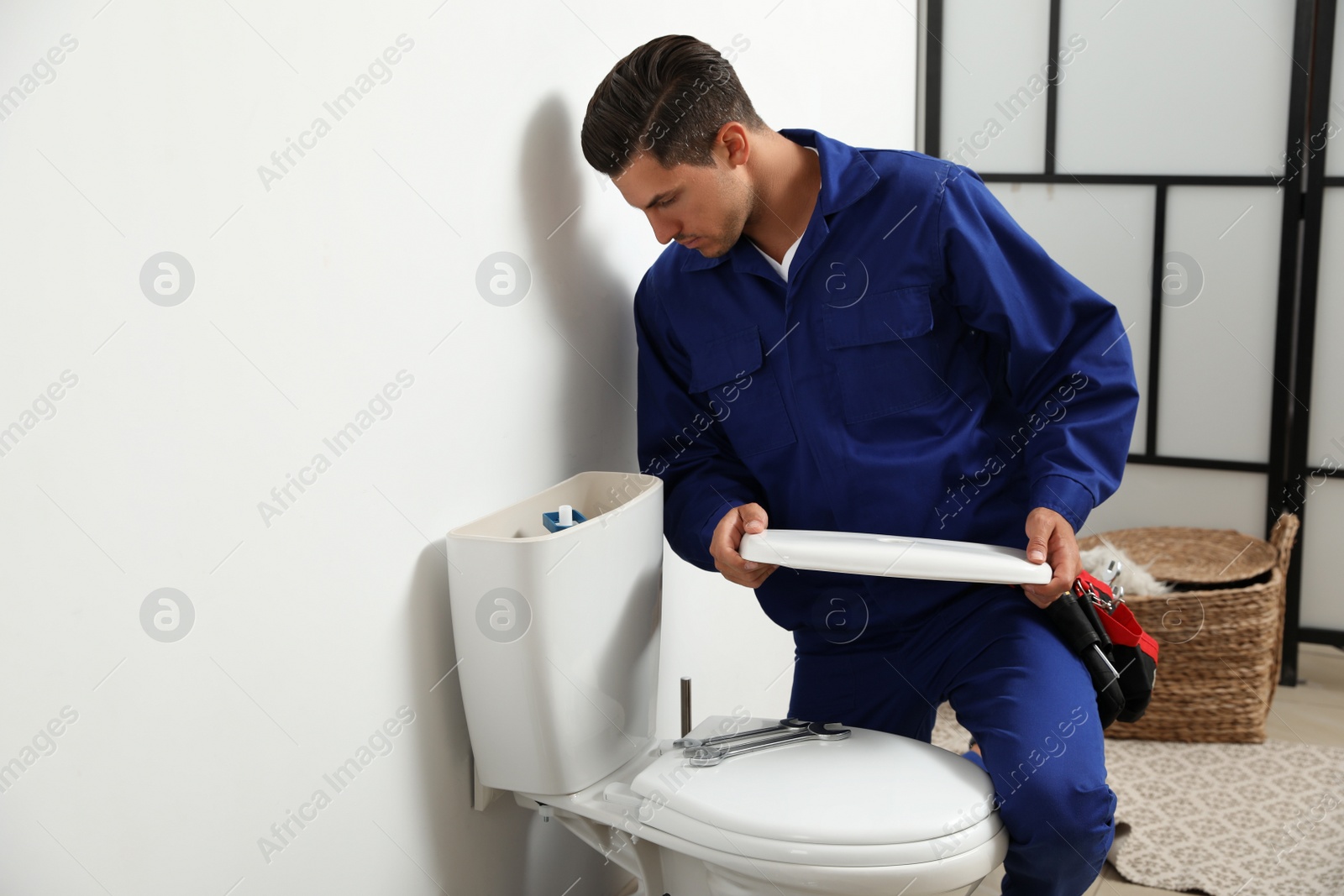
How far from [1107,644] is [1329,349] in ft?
4.71

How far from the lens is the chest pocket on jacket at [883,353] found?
1355 millimetres

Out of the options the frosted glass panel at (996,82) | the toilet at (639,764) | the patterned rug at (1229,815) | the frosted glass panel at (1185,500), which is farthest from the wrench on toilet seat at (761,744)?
the frosted glass panel at (996,82)

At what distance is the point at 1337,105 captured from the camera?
229cm

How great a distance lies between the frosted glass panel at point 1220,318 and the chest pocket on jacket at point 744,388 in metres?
1.47

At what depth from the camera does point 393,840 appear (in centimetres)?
117

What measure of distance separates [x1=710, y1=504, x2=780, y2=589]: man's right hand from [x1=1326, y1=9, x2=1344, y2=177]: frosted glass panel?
5.66ft

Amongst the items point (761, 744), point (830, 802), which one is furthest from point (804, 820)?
point (761, 744)

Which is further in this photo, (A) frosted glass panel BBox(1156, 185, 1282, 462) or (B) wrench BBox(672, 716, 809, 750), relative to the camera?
(A) frosted glass panel BBox(1156, 185, 1282, 462)

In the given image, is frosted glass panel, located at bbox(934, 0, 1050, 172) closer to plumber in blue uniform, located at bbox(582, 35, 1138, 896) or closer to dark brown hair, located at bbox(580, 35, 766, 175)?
plumber in blue uniform, located at bbox(582, 35, 1138, 896)

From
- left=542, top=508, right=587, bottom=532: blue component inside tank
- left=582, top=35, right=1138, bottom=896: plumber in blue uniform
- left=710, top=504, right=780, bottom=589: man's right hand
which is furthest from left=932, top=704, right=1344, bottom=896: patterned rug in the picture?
left=542, top=508, right=587, bottom=532: blue component inside tank

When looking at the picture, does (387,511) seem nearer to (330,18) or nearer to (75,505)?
(75,505)

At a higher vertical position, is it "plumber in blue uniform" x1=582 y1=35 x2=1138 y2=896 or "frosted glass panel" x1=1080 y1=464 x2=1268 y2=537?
"plumber in blue uniform" x1=582 y1=35 x2=1138 y2=896

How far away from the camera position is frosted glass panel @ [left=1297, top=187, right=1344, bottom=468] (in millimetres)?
2334

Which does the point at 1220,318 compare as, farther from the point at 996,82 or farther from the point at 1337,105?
the point at 996,82
